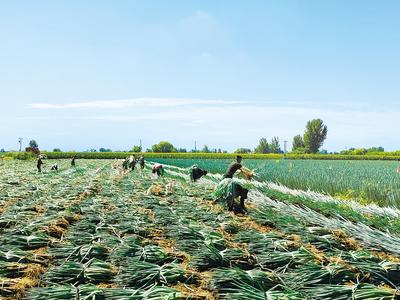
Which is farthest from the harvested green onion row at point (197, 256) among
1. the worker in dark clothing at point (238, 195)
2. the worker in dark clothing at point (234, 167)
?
the worker in dark clothing at point (234, 167)

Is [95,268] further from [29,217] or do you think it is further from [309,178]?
[309,178]

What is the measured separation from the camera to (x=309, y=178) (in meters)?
16.4

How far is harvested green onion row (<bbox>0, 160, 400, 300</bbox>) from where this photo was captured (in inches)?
183

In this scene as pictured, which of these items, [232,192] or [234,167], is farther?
[234,167]

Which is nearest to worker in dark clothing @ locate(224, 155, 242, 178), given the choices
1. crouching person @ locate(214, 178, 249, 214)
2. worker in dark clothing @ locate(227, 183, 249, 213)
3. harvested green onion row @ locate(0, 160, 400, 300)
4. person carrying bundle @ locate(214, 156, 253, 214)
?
person carrying bundle @ locate(214, 156, 253, 214)

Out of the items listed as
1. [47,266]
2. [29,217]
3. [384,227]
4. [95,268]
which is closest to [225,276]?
[95,268]

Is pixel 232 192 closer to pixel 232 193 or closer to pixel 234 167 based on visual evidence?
pixel 232 193

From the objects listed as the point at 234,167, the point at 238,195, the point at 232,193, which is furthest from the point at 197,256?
the point at 234,167

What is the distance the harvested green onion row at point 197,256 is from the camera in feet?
15.2

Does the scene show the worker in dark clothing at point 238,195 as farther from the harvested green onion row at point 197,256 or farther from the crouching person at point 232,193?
the harvested green onion row at point 197,256

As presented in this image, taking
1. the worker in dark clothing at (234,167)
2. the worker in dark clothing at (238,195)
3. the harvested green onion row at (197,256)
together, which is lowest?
the harvested green onion row at (197,256)

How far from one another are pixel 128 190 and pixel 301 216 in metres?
7.93

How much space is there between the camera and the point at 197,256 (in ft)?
19.1

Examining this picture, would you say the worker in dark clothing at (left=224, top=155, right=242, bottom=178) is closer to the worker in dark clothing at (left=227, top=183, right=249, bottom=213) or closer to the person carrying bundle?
the person carrying bundle
